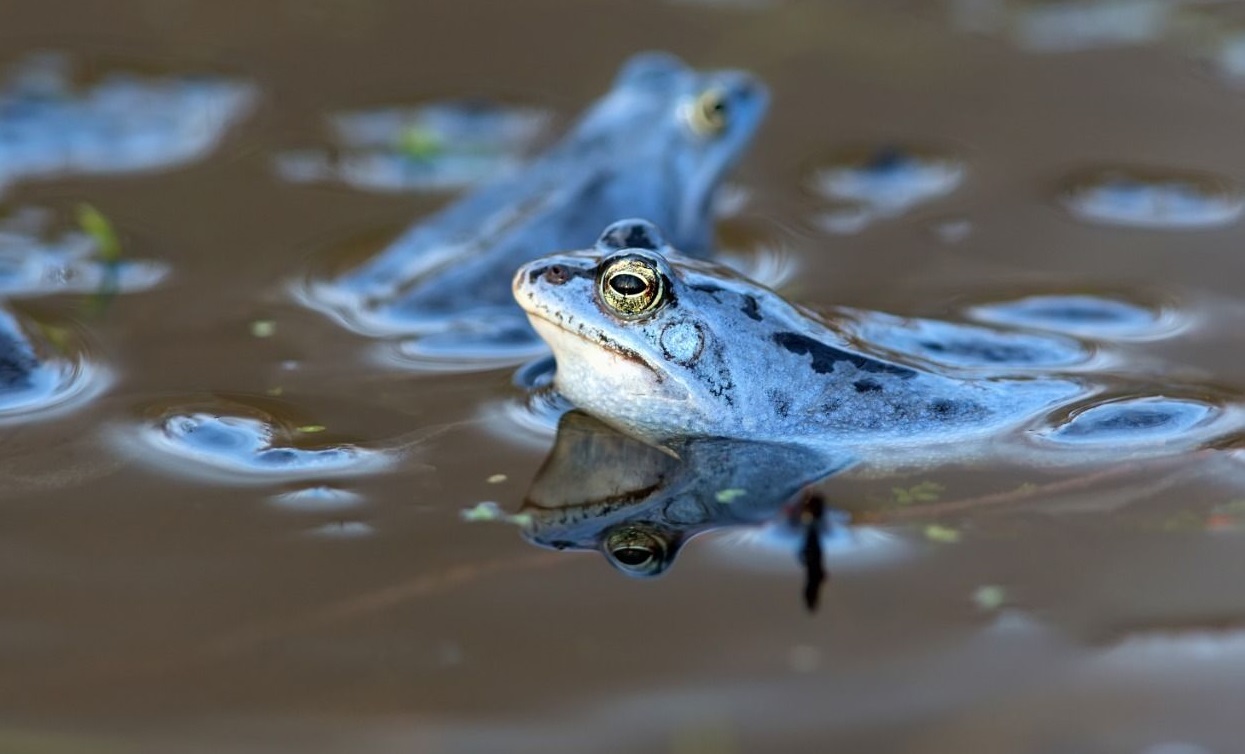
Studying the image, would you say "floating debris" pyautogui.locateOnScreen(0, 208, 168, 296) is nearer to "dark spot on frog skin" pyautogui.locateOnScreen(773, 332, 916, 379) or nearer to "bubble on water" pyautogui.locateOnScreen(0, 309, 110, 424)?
"bubble on water" pyautogui.locateOnScreen(0, 309, 110, 424)

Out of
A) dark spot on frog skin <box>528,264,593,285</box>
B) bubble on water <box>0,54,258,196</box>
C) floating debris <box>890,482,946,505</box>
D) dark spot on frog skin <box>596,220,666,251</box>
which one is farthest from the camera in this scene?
bubble on water <box>0,54,258,196</box>

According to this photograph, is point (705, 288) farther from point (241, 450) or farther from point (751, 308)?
point (241, 450)

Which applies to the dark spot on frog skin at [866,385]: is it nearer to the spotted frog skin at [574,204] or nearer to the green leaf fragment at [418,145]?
the spotted frog skin at [574,204]

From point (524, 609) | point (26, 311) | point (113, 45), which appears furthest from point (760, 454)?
point (113, 45)

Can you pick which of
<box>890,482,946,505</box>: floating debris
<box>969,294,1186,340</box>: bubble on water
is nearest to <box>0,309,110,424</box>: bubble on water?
<box>890,482,946,505</box>: floating debris

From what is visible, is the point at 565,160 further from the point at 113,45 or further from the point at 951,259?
the point at 113,45

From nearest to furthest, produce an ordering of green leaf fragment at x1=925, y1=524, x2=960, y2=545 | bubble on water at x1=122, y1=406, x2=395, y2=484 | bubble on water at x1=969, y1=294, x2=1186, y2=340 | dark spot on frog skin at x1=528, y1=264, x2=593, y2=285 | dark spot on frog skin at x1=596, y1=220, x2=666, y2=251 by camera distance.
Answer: green leaf fragment at x1=925, y1=524, x2=960, y2=545 < bubble on water at x1=122, y1=406, x2=395, y2=484 < dark spot on frog skin at x1=528, y1=264, x2=593, y2=285 < dark spot on frog skin at x1=596, y1=220, x2=666, y2=251 < bubble on water at x1=969, y1=294, x2=1186, y2=340

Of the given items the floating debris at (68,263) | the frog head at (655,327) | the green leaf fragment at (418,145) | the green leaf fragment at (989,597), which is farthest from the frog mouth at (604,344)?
→ the green leaf fragment at (418,145)
